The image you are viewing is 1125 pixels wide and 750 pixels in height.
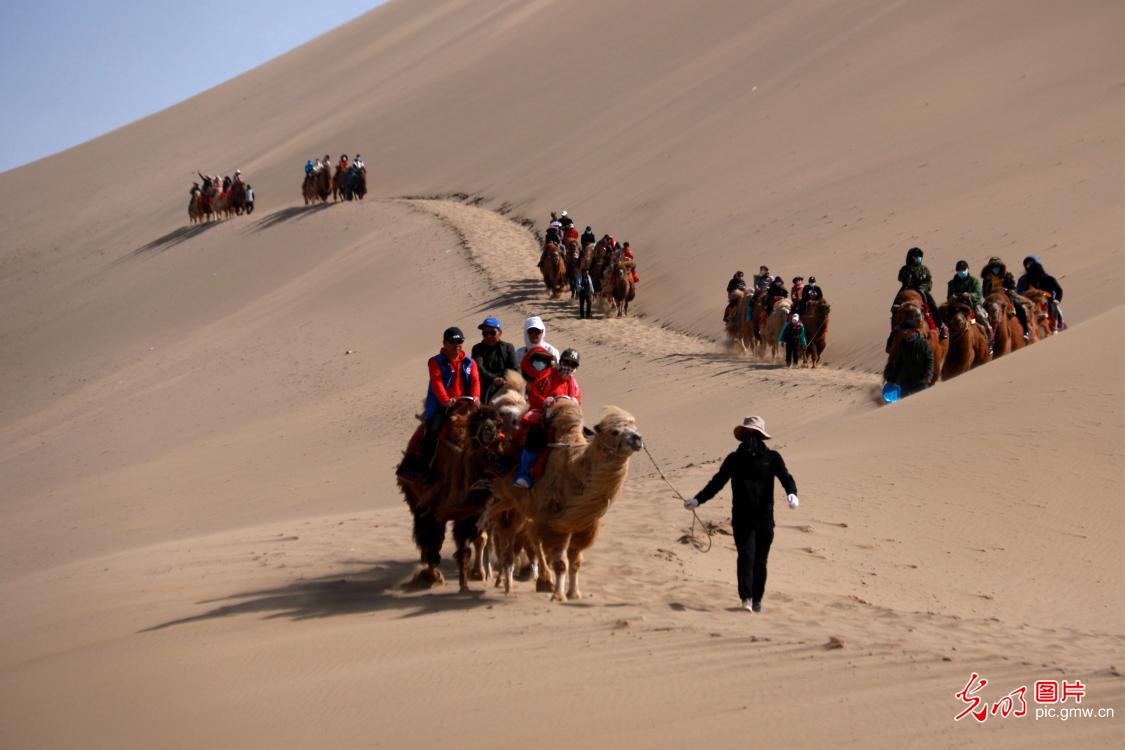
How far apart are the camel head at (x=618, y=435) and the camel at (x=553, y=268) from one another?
18780mm

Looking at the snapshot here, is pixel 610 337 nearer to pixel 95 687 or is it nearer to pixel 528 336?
pixel 528 336

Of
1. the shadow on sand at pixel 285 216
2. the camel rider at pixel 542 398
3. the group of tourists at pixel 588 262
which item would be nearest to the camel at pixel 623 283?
the group of tourists at pixel 588 262

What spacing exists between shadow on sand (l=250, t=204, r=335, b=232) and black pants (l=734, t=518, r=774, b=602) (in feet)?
112

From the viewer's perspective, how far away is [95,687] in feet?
25.2

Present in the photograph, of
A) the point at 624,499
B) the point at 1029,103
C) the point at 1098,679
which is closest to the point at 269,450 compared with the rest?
the point at 624,499

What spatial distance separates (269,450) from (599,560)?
10.8m

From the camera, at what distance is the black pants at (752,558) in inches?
332

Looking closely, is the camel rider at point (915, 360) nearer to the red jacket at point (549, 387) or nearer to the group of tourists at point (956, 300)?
the group of tourists at point (956, 300)

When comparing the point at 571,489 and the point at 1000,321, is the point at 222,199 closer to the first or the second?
the point at 1000,321

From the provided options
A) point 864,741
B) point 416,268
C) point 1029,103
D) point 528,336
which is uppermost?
point 1029,103

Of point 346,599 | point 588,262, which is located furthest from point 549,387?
point 588,262

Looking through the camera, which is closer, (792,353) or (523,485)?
(523,485)

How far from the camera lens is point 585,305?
2658 centimetres

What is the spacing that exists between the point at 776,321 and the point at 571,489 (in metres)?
12.6
